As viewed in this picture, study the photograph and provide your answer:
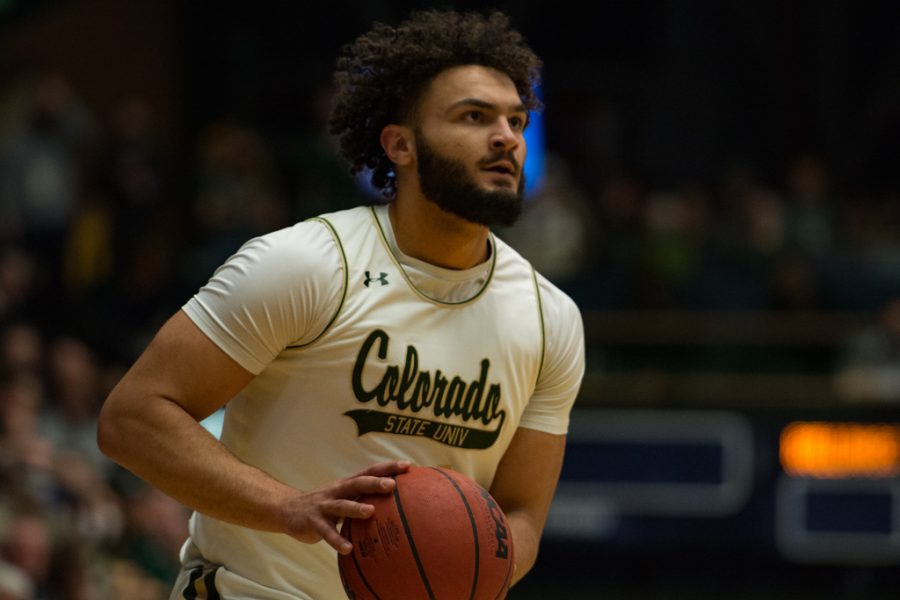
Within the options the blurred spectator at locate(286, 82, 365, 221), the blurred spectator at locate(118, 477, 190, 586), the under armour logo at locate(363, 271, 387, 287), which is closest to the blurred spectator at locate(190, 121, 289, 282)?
the blurred spectator at locate(286, 82, 365, 221)

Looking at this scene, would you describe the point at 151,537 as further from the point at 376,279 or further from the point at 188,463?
the point at 188,463

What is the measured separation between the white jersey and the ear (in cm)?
19

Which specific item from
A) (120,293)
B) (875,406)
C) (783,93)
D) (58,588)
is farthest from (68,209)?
(783,93)

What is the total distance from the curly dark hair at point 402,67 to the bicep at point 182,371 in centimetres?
91

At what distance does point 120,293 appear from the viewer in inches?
518

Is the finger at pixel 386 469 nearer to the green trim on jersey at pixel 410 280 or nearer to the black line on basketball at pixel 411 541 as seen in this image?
the black line on basketball at pixel 411 541

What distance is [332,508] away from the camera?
12.9 feet

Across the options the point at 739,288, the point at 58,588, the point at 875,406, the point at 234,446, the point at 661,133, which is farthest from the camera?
the point at 661,133

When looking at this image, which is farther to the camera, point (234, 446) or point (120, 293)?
point (120, 293)

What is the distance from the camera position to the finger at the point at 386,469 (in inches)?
158

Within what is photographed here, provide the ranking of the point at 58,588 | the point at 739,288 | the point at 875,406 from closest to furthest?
the point at 58,588
the point at 875,406
the point at 739,288

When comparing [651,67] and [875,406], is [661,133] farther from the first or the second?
[875,406]

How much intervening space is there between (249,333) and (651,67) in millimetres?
14350

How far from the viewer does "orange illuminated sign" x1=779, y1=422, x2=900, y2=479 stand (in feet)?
40.9
